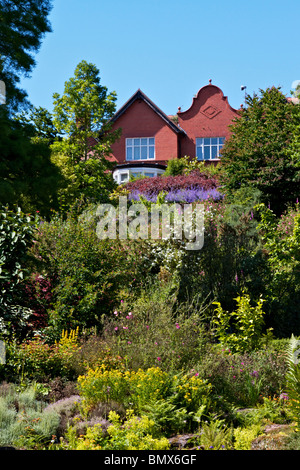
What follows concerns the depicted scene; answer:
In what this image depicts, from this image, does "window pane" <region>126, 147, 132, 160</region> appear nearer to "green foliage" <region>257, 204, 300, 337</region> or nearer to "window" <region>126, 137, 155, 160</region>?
"window" <region>126, 137, 155, 160</region>

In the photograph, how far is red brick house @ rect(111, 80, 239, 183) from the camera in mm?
29531

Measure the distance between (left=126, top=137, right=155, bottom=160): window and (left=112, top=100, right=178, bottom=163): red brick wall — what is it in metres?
0.24

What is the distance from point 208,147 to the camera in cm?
2973

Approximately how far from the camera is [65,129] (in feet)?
57.0

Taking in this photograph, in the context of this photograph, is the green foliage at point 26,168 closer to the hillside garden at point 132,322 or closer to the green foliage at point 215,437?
the hillside garden at point 132,322

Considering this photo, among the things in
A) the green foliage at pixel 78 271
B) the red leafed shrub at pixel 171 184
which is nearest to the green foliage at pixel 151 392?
the green foliage at pixel 78 271

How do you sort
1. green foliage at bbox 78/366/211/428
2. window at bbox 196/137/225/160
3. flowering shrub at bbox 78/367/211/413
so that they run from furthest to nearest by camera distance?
window at bbox 196/137/225/160
flowering shrub at bbox 78/367/211/413
green foliage at bbox 78/366/211/428

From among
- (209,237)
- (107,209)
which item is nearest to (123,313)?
(209,237)

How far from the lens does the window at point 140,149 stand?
2975 cm

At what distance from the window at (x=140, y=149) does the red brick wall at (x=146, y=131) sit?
0.24 m

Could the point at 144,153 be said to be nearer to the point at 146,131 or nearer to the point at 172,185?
the point at 146,131

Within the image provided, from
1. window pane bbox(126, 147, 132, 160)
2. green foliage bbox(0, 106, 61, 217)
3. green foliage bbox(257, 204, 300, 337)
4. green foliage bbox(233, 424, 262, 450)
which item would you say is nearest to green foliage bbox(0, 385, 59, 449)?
green foliage bbox(233, 424, 262, 450)

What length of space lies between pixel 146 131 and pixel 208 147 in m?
3.97

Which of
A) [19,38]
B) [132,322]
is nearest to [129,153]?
[19,38]
